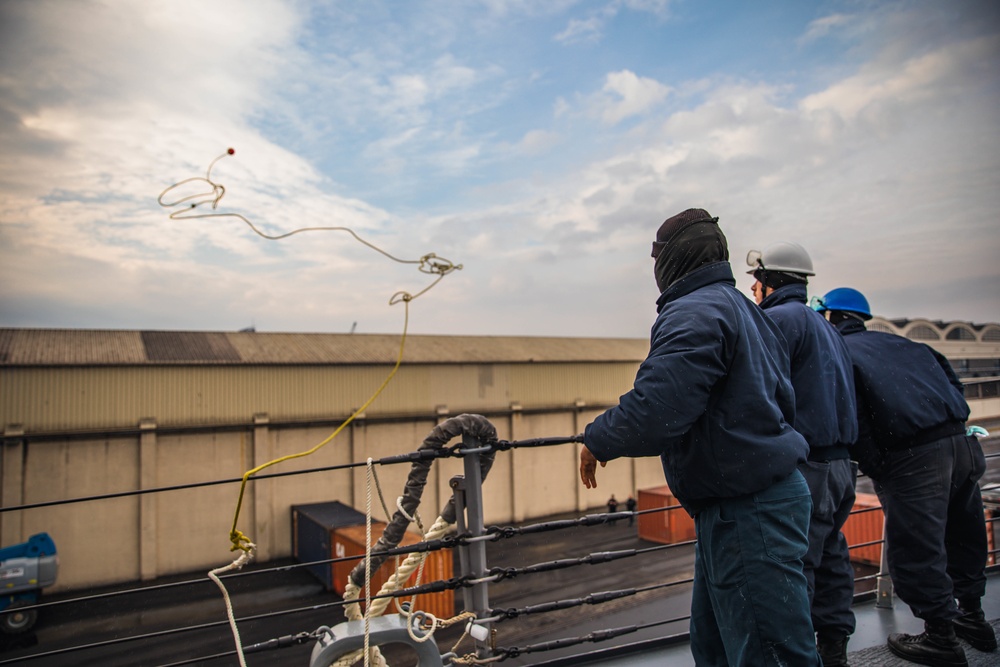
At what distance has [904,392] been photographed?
2936 millimetres

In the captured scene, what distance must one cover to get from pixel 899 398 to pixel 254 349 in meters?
23.3

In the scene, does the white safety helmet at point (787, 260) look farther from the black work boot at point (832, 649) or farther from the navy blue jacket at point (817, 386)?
the black work boot at point (832, 649)

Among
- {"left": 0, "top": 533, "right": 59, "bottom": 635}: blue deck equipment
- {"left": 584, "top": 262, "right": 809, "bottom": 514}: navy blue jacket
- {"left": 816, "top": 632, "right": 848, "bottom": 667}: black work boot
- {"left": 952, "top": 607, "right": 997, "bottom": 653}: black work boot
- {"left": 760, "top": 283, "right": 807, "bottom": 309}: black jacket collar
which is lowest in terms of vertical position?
{"left": 0, "top": 533, "right": 59, "bottom": 635}: blue deck equipment

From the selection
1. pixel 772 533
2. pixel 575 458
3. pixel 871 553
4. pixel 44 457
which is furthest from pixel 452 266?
pixel 575 458

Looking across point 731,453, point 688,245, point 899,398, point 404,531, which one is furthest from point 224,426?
point 731,453

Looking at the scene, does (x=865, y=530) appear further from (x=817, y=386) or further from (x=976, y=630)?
(x=817, y=386)

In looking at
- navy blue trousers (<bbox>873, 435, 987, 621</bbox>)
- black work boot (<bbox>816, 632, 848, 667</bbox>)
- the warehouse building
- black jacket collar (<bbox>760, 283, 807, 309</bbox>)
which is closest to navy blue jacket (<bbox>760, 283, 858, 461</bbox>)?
black jacket collar (<bbox>760, 283, 807, 309</bbox>)

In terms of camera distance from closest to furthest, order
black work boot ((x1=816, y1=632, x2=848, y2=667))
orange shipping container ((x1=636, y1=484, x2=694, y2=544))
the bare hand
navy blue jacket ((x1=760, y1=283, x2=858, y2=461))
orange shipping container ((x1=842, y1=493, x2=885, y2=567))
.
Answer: the bare hand
navy blue jacket ((x1=760, y1=283, x2=858, y2=461))
black work boot ((x1=816, y1=632, x2=848, y2=667))
orange shipping container ((x1=842, y1=493, x2=885, y2=567))
orange shipping container ((x1=636, y1=484, x2=694, y2=544))

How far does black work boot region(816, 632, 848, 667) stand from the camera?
2.62 m

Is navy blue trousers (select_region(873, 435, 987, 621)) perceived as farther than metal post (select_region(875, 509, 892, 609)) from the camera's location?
No

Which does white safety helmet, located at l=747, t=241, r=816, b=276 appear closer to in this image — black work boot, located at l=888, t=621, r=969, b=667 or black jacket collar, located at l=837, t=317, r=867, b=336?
black jacket collar, located at l=837, t=317, r=867, b=336

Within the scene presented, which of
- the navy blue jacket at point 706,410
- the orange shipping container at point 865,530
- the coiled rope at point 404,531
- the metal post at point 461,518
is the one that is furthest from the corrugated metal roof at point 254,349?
the navy blue jacket at point 706,410

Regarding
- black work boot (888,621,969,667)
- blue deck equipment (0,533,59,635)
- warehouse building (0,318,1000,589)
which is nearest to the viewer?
black work boot (888,621,969,667)

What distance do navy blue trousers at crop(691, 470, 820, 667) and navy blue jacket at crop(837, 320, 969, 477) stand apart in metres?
1.33
